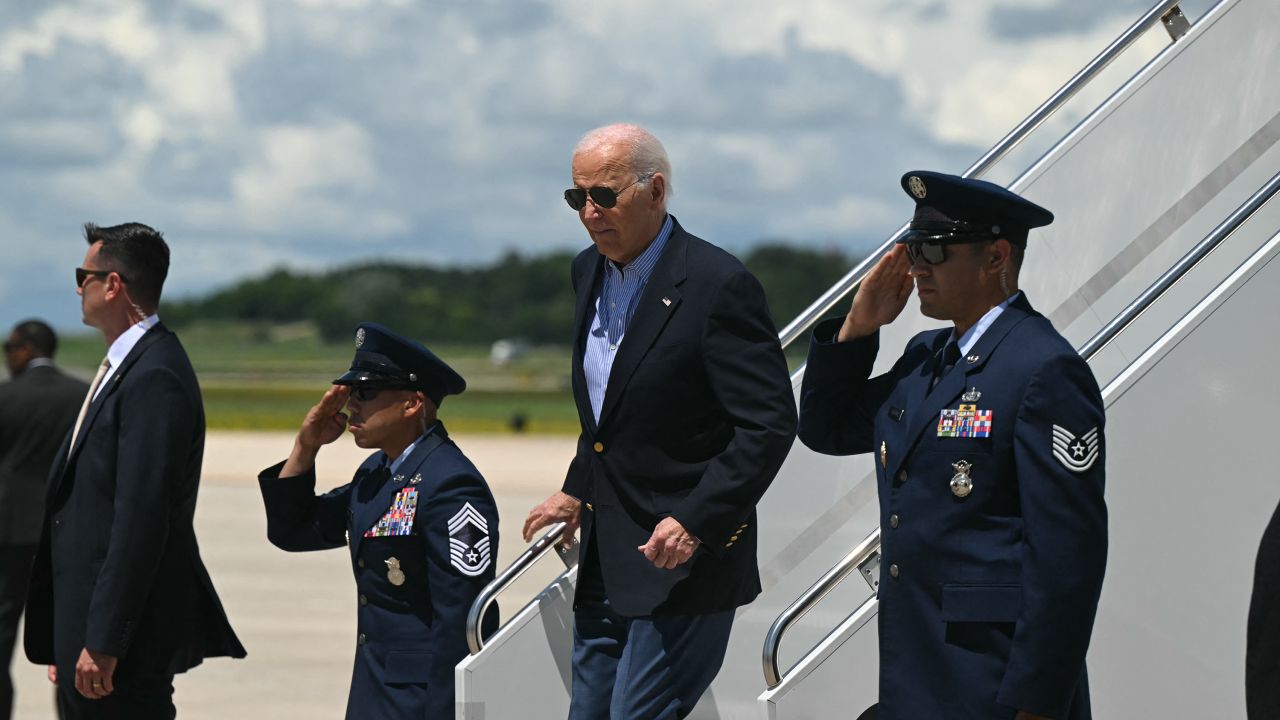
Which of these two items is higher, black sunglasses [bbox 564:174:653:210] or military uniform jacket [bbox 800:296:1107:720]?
black sunglasses [bbox 564:174:653:210]

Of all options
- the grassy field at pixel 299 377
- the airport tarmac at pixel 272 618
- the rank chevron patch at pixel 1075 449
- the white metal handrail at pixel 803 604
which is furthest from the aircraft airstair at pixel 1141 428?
the grassy field at pixel 299 377

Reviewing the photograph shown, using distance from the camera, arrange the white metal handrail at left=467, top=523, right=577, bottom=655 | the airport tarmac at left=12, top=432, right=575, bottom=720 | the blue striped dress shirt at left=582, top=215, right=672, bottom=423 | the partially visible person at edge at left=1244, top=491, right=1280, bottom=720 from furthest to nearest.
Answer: the airport tarmac at left=12, top=432, right=575, bottom=720 → the white metal handrail at left=467, top=523, right=577, bottom=655 → the blue striped dress shirt at left=582, top=215, right=672, bottom=423 → the partially visible person at edge at left=1244, top=491, right=1280, bottom=720

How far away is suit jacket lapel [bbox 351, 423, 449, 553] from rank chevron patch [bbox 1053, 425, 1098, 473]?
1.85 meters

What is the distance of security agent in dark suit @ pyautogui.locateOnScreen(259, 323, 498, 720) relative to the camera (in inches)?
162

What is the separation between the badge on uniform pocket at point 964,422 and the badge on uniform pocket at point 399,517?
62.9 inches

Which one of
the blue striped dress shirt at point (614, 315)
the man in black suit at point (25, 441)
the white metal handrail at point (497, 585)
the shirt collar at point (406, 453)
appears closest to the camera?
the blue striped dress shirt at point (614, 315)

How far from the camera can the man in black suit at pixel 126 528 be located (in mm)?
4254

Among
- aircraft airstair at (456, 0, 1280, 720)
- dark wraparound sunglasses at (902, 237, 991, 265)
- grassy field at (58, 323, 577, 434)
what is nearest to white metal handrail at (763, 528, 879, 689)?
aircraft airstair at (456, 0, 1280, 720)

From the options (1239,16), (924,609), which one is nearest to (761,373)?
(924,609)

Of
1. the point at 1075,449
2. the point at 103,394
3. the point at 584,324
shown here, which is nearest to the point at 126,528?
the point at 103,394

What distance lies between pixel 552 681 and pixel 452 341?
108 metres

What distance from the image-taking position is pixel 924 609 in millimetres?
3107

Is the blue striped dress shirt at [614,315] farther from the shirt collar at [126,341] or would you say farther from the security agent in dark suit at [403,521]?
the shirt collar at [126,341]

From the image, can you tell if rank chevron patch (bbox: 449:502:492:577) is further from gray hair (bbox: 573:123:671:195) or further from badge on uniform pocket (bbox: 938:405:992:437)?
badge on uniform pocket (bbox: 938:405:992:437)
